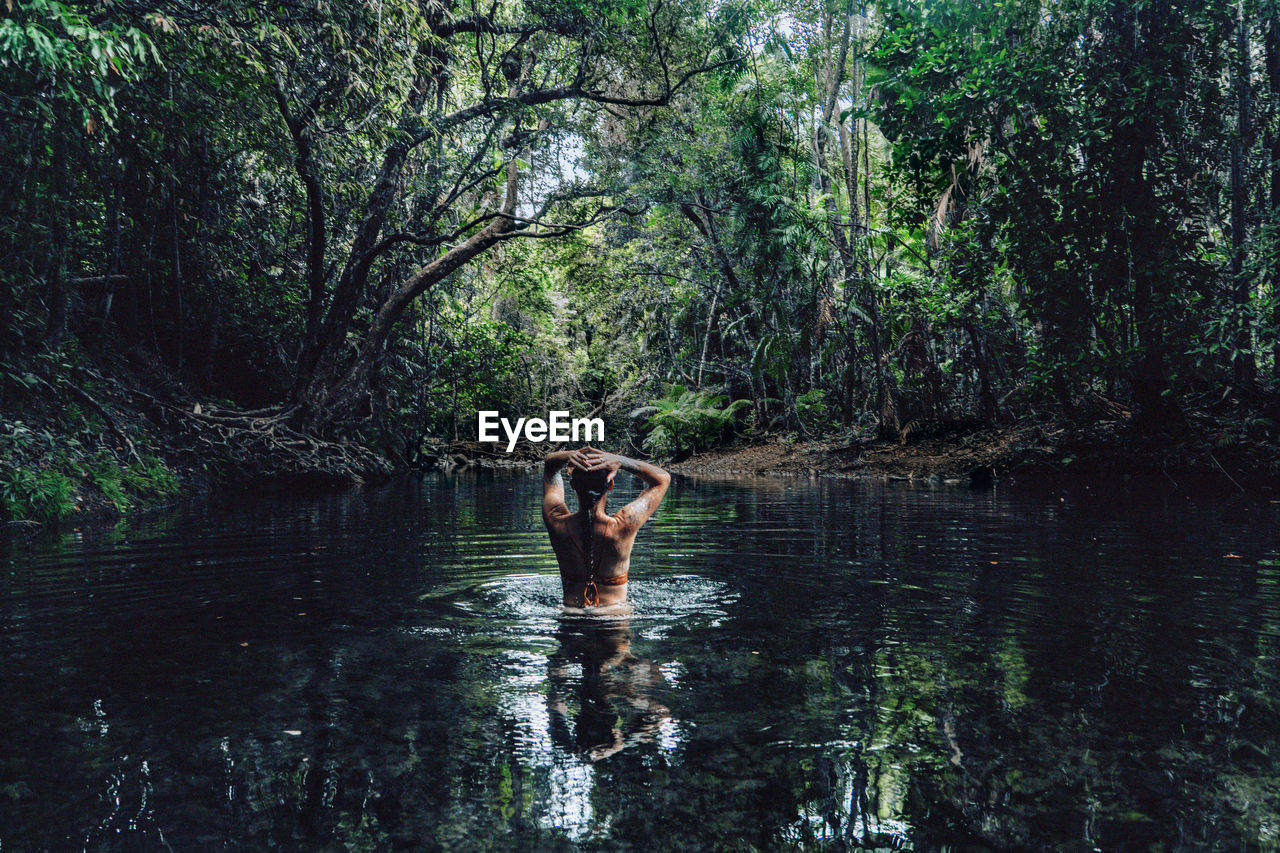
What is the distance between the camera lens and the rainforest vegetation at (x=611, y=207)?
13492 mm

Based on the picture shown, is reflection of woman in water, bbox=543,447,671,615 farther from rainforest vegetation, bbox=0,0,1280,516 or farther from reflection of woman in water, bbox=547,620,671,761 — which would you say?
rainforest vegetation, bbox=0,0,1280,516

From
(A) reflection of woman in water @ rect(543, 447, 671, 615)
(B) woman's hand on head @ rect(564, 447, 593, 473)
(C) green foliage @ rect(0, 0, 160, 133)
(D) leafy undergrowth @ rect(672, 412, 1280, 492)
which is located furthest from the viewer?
(D) leafy undergrowth @ rect(672, 412, 1280, 492)

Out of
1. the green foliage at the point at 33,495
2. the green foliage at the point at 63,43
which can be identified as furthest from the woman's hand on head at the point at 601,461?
the green foliage at the point at 33,495

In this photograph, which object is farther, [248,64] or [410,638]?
[248,64]

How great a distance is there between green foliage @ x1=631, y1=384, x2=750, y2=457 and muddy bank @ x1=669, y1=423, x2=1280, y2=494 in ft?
11.5

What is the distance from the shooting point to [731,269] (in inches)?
1096

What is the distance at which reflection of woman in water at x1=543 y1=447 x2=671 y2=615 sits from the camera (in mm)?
5762

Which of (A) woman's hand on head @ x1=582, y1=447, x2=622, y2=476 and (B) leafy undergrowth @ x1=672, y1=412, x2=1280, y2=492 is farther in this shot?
(B) leafy undergrowth @ x1=672, y1=412, x2=1280, y2=492

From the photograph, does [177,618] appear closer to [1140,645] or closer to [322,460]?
[1140,645]

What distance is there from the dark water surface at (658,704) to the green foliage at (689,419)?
68.4ft

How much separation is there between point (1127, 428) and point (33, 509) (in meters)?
16.7

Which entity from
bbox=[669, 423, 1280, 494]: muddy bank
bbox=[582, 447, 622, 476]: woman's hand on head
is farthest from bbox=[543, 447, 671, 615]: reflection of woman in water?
bbox=[669, 423, 1280, 494]: muddy bank

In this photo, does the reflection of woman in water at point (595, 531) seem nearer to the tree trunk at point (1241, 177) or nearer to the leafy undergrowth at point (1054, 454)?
the tree trunk at point (1241, 177)

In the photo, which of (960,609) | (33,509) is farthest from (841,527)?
(33,509)
